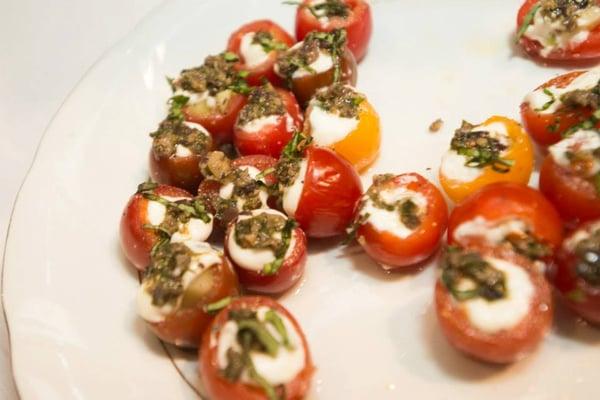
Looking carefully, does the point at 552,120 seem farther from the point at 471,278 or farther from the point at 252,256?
the point at 252,256

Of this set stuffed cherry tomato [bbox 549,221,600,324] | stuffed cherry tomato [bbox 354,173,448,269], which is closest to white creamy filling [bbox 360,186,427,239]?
stuffed cherry tomato [bbox 354,173,448,269]

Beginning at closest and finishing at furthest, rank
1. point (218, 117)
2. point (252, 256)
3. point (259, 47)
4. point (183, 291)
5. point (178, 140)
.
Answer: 1. point (183, 291)
2. point (252, 256)
3. point (178, 140)
4. point (218, 117)
5. point (259, 47)

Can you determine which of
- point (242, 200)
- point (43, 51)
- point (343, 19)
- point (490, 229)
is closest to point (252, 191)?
point (242, 200)

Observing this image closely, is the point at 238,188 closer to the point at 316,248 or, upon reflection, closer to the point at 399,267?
the point at 316,248

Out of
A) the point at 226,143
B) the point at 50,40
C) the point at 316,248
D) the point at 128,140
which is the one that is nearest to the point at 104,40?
the point at 50,40

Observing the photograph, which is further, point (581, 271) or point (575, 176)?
point (575, 176)

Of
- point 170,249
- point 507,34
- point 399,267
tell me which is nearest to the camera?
point 170,249
